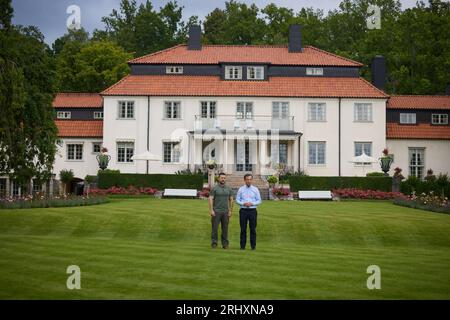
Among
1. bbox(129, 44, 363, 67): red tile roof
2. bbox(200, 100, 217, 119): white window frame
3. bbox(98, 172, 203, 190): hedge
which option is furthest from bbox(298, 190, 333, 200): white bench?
bbox(129, 44, 363, 67): red tile roof

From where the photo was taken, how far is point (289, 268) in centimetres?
1387

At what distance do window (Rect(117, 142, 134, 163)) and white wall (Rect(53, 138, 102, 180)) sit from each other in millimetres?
1940

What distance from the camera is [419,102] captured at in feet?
163

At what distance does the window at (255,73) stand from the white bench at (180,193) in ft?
42.6

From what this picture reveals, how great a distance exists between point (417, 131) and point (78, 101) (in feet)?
74.1

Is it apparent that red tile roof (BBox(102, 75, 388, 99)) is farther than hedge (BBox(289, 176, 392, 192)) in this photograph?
Yes

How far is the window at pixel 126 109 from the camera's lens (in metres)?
47.2

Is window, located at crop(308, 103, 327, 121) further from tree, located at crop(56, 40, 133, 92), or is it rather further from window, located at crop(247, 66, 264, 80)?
tree, located at crop(56, 40, 133, 92)

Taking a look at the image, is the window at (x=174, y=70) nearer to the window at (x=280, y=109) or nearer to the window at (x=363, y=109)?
the window at (x=280, y=109)

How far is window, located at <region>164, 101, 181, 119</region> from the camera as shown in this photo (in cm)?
4706

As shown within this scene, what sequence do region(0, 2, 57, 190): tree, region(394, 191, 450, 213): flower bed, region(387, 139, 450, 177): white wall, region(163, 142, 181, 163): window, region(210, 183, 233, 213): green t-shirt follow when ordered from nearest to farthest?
region(210, 183, 233, 213): green t-shirt, region(394, 191, 450, 213): flower bed, region(0, 2, 57, 190): tree, region(163, 142, 181, 163): window, region(387, 139, 450, 177): white wall

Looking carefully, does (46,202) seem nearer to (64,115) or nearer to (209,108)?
(209,108)
